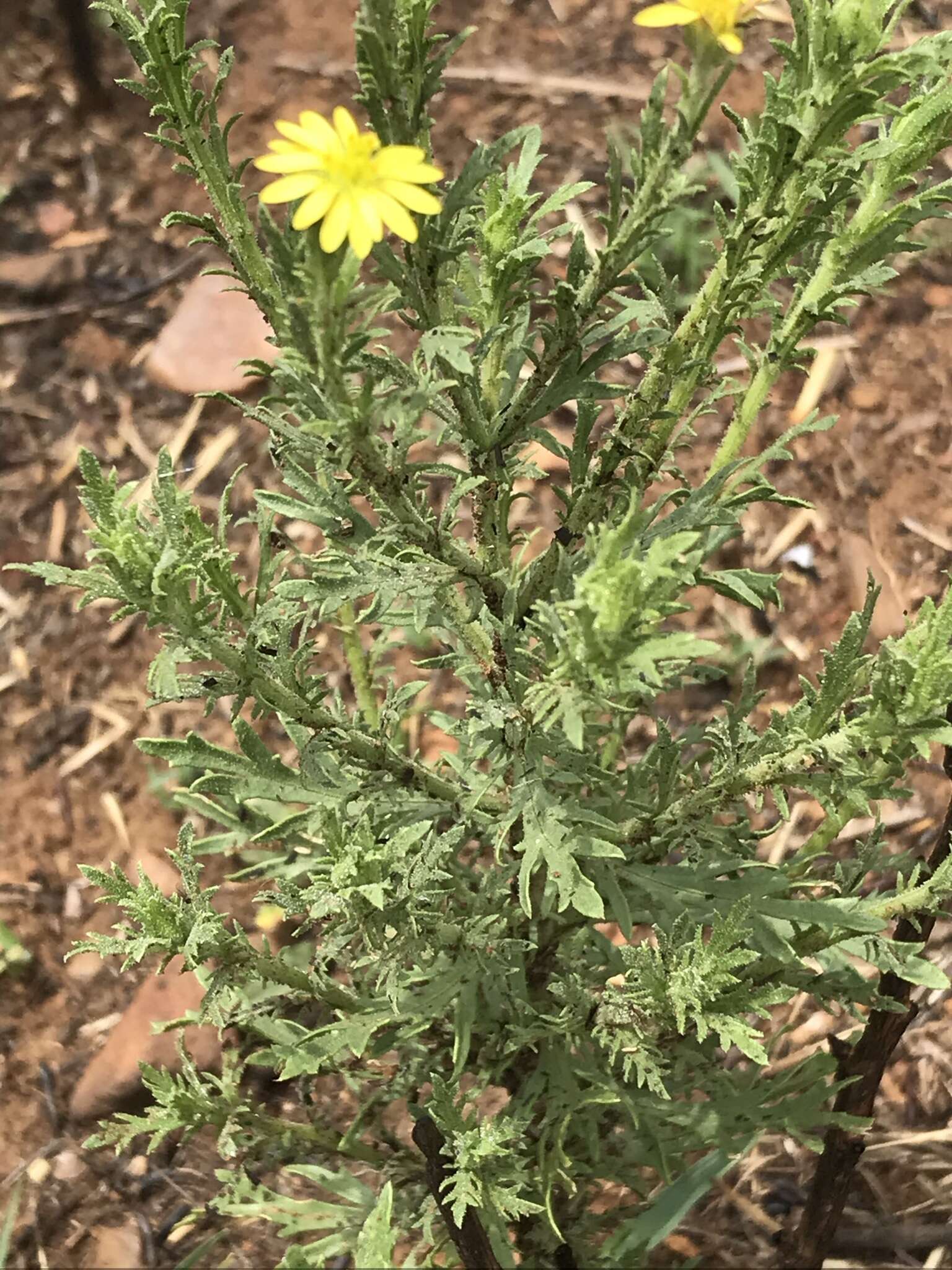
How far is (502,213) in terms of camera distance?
162cm

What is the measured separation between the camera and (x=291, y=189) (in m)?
1.21

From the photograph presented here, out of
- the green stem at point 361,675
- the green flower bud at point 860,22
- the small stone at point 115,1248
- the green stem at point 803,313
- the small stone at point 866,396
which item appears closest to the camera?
the green flower bud at point 860,22

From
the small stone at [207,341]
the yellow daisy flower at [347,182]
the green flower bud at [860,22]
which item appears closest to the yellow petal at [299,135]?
the yellow daisy flower at [347,182]

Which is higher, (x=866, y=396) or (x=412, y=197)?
(x=412, y=197)

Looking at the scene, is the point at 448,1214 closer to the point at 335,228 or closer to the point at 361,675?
the point at 361,675

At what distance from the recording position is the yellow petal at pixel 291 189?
3.94 ft

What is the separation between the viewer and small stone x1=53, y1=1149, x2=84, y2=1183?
3275 millimetres

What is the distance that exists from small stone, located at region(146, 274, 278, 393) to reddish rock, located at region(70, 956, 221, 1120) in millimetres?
2317

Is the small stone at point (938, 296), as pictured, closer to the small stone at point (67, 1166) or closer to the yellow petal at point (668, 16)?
the yellow petal at point (668, 16)

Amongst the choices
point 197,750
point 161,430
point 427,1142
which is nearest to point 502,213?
point 197,750

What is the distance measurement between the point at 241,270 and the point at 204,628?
57 cm

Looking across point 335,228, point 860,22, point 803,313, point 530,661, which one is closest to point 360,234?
point 335,228

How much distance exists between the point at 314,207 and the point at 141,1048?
289 cm

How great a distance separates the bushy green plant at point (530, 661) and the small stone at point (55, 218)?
10.9ft
